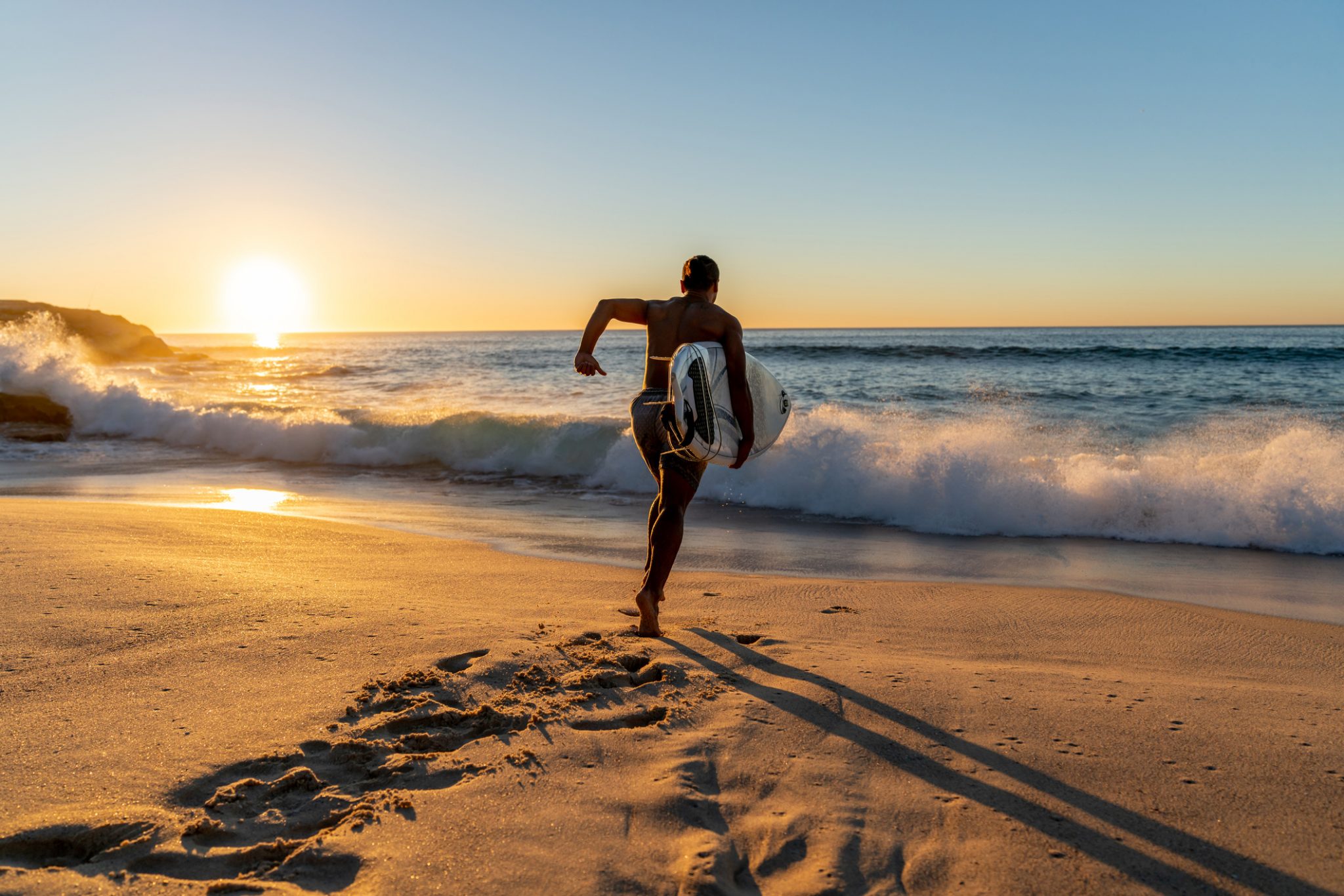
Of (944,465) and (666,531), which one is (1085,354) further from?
(666,531)

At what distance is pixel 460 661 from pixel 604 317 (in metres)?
1.75

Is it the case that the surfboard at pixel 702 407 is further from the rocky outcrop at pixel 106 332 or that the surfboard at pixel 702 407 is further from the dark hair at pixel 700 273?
the rocky outcrop at pixel 106 332

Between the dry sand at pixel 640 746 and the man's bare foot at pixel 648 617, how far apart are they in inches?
4.2

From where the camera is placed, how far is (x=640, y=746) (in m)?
2.70

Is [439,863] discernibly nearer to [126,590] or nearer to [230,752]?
[230,752]

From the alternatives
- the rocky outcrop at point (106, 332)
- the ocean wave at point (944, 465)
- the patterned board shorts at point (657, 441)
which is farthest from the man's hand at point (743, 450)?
the rocky outcrop at point (106, 332)

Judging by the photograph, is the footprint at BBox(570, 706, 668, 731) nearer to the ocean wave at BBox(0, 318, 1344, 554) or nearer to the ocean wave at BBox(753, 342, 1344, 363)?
the ocean wave at BBox(0, 318, 1344, 554)

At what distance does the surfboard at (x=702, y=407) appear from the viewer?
12.3 feet

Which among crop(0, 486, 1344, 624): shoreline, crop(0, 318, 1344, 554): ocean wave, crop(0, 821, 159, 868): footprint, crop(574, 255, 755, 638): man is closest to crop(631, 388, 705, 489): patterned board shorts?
crop(574, 255, 755, 638): man

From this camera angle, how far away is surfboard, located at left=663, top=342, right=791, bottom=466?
3752mm

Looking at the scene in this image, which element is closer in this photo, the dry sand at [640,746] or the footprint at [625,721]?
the dry sand at [640,746]

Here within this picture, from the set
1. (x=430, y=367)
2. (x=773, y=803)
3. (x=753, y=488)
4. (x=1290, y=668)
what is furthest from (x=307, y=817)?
(x=430, y=367)

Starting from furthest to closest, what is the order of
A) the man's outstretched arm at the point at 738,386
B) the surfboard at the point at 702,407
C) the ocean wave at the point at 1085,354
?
the ocean wave at the point at 1085,354, the man's outstretched arm at the point at 738,386, the surfboard at the point at 702,407

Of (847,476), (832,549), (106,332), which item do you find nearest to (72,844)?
(832,549)
